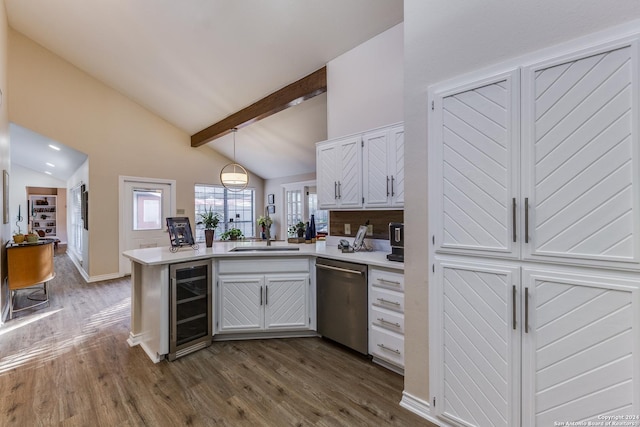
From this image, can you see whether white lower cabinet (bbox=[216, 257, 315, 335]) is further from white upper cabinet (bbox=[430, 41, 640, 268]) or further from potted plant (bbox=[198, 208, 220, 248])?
white upper cabinet (bbox=[430, 41, 640, 268])

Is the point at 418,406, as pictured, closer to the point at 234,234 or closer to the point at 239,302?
the point at 239,302

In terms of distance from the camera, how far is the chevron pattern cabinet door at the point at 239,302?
108 inches

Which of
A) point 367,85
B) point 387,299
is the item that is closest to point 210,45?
point 367,85

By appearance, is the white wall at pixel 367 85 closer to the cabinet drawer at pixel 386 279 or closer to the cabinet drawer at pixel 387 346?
the cabinet drawer at pixel 386 279

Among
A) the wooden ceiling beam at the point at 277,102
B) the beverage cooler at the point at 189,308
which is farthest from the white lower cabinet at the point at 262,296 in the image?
the wooden ceiling beam at the point at 277,102

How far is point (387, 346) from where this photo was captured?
2.26 metres

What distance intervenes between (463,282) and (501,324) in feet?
0.86

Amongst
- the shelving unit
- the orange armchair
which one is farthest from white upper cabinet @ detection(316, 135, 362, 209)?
the shelving unit

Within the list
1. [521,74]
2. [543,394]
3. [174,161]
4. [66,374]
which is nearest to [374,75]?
[521,74]

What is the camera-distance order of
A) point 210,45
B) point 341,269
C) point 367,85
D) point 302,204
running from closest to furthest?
point 341,269 < point 367,85 < point 210,45 < point 302,204

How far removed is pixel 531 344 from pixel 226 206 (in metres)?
7.21

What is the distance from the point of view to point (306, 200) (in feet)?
23.2

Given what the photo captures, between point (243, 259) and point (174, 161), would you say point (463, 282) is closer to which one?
point (243, 259)

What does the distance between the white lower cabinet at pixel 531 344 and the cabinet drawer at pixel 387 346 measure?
1.49 feet
